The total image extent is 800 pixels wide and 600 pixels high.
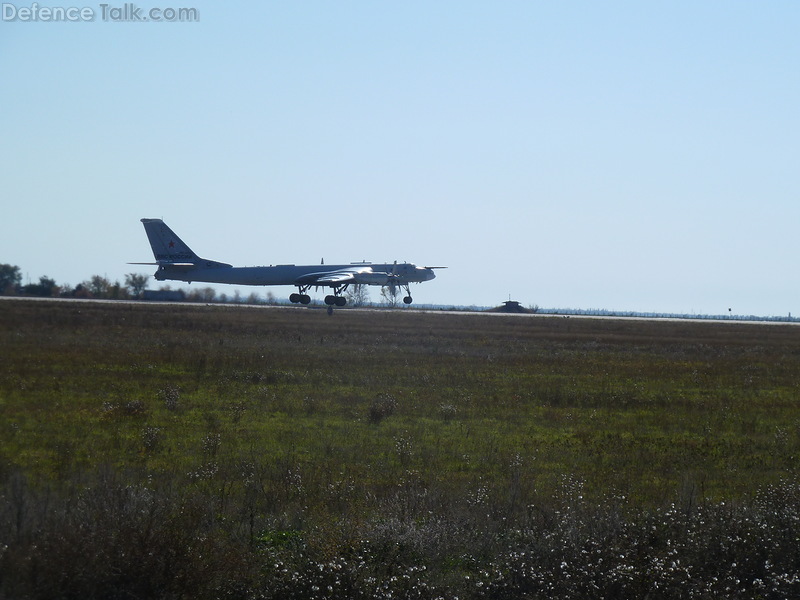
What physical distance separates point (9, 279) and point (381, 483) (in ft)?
251

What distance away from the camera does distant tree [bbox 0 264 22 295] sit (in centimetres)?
7512

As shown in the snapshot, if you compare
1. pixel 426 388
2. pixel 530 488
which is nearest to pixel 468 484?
pixel 530 488

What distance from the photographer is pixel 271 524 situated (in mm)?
8211

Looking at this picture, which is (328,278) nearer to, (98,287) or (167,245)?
(167,245)

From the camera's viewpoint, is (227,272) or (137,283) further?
(137,283)

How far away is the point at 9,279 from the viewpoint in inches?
3022

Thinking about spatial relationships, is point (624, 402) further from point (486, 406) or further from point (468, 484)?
point (468, 484)

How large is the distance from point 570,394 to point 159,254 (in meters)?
47.0

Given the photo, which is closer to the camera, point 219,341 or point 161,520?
point 161,520

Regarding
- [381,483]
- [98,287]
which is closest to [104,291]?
[98,287]

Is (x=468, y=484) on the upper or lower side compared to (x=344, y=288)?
lower

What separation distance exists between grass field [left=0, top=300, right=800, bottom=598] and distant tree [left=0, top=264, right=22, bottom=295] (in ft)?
187

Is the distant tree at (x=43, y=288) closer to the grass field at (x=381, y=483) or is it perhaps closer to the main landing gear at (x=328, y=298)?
the main landing gear at (x=328, y=298)

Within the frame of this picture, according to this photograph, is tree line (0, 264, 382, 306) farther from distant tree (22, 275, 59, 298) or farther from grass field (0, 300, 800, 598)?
grass field (0, 300, 800, 598)
